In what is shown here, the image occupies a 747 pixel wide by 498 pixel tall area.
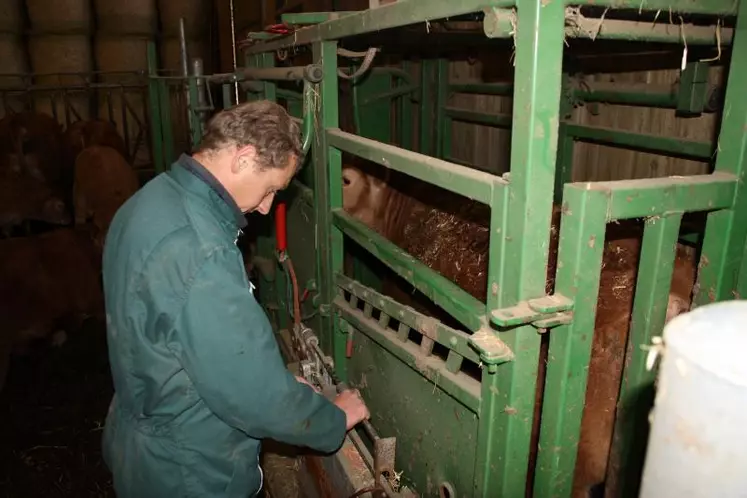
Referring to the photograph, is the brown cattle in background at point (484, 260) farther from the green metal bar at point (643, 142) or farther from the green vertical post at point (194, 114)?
the green vertical post at point (194, 114)

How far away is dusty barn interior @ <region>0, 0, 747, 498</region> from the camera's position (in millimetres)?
1390

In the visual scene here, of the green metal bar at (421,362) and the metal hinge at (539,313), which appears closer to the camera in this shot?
the metal hinge at (539,313)

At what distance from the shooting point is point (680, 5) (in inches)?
55.4

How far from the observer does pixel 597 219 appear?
1345mm

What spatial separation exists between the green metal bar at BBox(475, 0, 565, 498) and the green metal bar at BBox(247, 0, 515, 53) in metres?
0.13

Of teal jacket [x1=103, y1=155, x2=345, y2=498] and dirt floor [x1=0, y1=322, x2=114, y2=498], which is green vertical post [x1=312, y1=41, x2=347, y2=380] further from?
dirt floor [x1=0, y1=322, x2=114, y2=498]

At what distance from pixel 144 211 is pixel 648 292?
1416 mm

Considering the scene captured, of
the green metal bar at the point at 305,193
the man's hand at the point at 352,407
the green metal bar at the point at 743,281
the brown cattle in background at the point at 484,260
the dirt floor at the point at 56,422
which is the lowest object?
the dirt floor at the point at 56,422

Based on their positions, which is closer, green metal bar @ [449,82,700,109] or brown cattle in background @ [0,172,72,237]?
green metal bar @ [449,82,700,109]

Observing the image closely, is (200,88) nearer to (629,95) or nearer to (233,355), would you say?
(629,95)

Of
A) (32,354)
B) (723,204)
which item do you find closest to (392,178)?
(723,204)

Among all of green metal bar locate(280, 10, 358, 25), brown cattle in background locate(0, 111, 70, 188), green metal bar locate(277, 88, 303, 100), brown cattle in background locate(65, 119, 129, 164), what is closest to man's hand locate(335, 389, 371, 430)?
green metal bar locate(280, 10, 358, 25)

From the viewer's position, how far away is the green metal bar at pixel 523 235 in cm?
123

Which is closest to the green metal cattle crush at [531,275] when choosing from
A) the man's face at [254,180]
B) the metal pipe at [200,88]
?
the man's face at [254,180]
